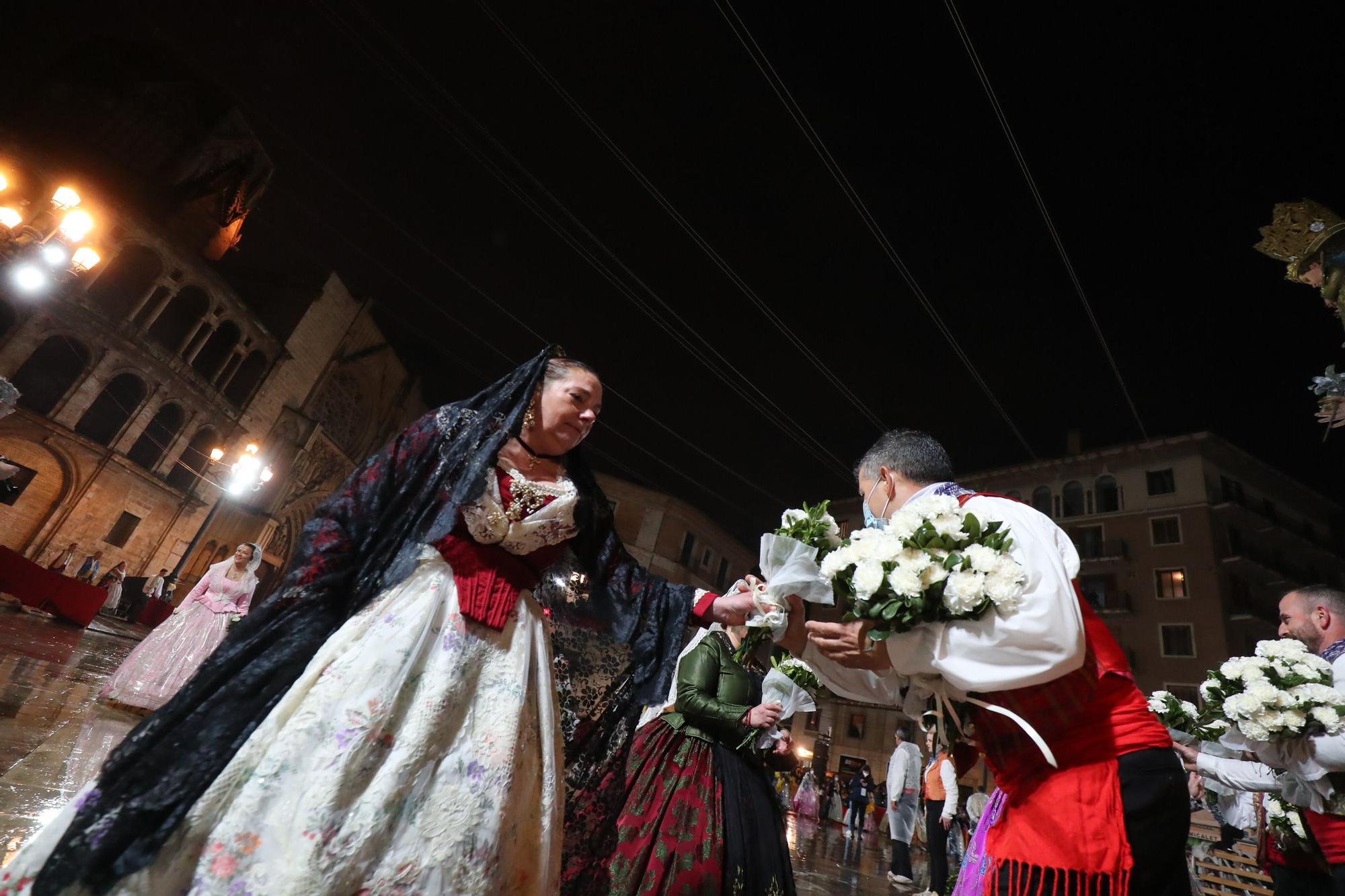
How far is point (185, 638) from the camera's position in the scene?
7484 mm

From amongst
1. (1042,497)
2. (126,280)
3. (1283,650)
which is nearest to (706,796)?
(1283,650)

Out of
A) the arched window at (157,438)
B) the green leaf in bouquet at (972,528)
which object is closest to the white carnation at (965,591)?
the green leaf in bouquet at (972,528)

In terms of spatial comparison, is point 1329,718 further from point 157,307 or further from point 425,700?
point 157,307

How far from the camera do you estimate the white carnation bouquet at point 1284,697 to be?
130 inches

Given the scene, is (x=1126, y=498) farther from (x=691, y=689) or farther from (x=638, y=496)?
(x=691, y=689)

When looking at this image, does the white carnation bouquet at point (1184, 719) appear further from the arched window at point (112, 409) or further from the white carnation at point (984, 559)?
the arched window at point (112, 409)

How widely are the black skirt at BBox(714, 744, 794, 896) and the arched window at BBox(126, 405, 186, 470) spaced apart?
2895 centimetres

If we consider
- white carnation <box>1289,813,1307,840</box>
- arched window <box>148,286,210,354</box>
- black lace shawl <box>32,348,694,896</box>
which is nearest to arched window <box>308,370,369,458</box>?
arched window <box>148,286,210,354</box>

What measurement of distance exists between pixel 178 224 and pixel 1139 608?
45336mm

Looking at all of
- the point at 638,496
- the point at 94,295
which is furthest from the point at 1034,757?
the point at 638,496

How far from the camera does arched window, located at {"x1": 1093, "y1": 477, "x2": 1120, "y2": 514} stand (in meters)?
29.8

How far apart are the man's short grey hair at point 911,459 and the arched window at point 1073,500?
33.9 m

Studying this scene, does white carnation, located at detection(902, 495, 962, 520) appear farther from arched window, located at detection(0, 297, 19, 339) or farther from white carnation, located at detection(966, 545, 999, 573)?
arched window, located at detection(0, 297, 19, 339)

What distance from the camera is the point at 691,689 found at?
361cm
